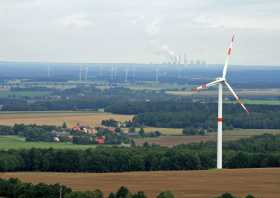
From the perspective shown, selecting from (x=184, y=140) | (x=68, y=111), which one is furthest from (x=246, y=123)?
(x=68, y=111)

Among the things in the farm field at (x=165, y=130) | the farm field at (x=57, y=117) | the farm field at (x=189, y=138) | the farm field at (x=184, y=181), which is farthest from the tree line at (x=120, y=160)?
the farm field at (x=57, y=117)

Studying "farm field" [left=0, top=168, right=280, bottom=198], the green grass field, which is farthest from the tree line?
the green grass field

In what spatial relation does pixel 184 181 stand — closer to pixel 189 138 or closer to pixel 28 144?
pixel 28 144

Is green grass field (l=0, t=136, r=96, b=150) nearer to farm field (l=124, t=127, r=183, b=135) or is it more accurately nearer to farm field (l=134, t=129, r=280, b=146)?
farm field (l=134, t=129, r=280, b=146)

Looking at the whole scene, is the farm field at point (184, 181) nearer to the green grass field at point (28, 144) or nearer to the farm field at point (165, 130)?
the green grass field at point (28, 144)

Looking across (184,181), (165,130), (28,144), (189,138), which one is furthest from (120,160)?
(165,130)
